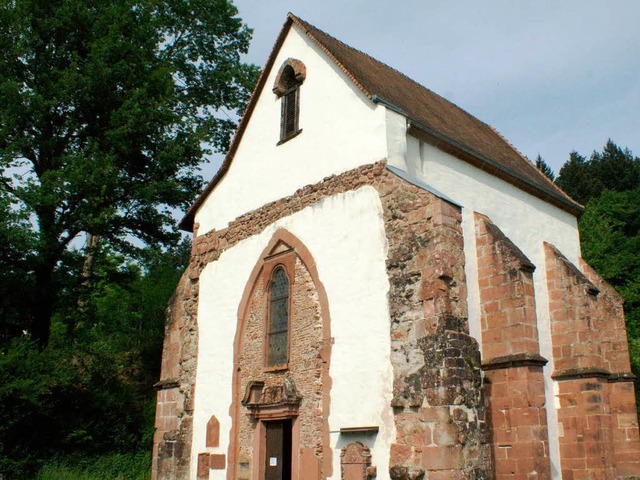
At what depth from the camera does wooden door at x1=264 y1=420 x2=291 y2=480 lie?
1250 cm

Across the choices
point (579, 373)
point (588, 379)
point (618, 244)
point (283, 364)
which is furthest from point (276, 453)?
point (618, 244)

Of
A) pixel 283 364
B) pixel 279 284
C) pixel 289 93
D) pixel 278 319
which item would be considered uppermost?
pixel 289 93

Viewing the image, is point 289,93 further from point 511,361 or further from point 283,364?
point 511,361

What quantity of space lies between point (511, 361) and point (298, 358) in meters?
3.81

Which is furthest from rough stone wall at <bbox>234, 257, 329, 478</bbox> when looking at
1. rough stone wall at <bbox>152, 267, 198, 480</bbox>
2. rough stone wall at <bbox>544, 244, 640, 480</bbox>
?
rough stone wall at <bbox>544, 244, 640, 480</bbox>

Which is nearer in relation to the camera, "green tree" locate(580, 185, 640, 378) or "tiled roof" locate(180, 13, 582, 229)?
"tiled roof" locate(180, 13, 582, 229)

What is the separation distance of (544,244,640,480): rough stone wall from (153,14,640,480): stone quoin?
3 cm

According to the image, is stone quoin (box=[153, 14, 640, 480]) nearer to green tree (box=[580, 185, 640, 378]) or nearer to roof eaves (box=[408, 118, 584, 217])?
roof eaves (box=[408, 118, 584, 217])

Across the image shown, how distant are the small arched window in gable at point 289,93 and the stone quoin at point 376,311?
0.12 feet

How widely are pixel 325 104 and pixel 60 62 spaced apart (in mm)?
9760

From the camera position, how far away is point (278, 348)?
43.1 feet

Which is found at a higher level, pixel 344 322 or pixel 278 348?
pixel 344 322

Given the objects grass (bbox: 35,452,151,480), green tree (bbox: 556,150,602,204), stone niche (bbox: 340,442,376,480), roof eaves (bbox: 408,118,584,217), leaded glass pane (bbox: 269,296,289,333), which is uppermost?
green tree (bbox: 556,150,602,204)

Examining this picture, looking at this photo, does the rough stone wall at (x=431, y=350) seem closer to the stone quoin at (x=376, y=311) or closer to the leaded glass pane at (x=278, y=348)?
the stone quoin at (x=376, y=311)
